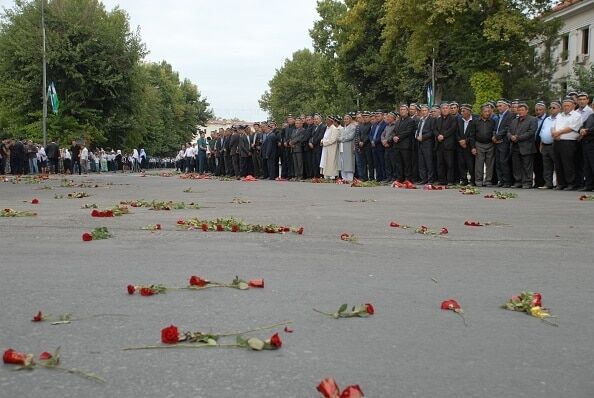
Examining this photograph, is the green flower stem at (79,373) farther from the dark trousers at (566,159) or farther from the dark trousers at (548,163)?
the dark trousers at (548,163)

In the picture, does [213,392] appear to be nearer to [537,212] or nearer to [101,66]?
[537,212]

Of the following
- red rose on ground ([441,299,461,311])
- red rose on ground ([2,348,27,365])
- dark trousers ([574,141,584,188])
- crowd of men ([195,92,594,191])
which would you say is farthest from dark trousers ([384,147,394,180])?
red rose on ground ([2,348,27,365])

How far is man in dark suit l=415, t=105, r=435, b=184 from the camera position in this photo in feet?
58.5

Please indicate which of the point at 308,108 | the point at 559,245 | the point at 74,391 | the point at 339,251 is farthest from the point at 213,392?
the point at 308,108

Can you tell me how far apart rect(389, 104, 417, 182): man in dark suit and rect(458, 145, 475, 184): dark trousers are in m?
1.49

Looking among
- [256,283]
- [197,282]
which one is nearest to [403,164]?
[256,283]

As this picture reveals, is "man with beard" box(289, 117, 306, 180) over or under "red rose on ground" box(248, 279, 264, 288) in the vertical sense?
over

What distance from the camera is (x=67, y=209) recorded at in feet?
35.3

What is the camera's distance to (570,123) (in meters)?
→ 14.7

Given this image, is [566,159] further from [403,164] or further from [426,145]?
[403,164]

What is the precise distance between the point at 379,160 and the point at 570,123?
610 centimetres

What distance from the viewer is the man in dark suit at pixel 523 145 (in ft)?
51.6

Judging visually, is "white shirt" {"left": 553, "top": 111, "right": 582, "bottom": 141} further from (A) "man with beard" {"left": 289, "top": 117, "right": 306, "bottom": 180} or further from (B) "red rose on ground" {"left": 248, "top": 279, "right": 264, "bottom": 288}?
(B) "red rose on ground" {"left": 248, "top": 279, "right": 264, "bottom": 288}

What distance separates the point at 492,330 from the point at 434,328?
0.30m
